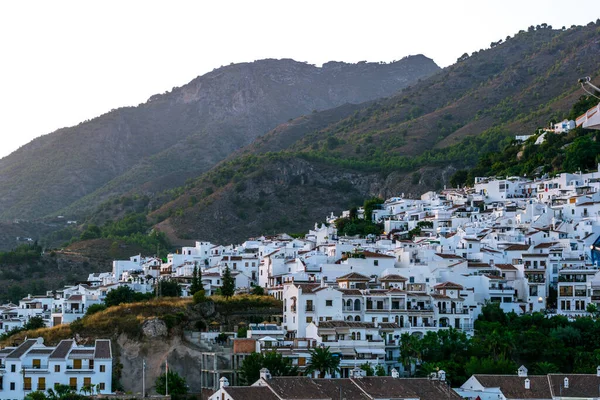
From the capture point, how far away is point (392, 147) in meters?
131

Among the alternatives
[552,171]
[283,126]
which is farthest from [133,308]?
[283,126]

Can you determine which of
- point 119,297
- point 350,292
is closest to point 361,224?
point 119,297

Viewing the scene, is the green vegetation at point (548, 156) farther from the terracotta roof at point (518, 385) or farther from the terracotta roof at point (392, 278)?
the terracotta roof at point (518, 385)

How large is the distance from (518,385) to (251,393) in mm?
11871

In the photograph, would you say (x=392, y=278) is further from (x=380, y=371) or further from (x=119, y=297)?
(x=119, y=297)

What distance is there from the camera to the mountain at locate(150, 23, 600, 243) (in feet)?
365

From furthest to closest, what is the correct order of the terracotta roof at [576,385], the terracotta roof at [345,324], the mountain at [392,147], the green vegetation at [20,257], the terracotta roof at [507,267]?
the mountain at [392,147] → the green vegetation at [20,257] → the terracotta roof at [507,267] → the terracotta roof at [345,324] → the terracotta roof at [576,385]

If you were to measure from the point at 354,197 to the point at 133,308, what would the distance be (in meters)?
60.3

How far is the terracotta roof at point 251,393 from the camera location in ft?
140

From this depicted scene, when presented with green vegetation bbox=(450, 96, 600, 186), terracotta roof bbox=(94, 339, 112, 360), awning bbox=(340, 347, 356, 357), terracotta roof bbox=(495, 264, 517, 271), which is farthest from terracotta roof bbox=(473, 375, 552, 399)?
green vegetation bbox=(450, 96, 600, 186)

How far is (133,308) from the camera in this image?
5712 centimetres

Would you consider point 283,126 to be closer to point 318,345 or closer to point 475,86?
point 475,86

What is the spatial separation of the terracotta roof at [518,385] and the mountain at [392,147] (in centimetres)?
5844

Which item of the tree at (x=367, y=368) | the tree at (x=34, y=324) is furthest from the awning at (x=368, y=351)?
the tree at (x=34, y=324)
